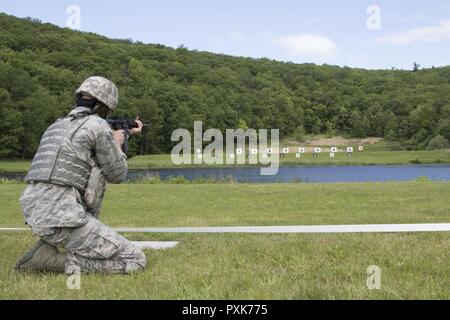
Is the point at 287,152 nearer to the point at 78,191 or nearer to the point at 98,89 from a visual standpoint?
the point at 98,89

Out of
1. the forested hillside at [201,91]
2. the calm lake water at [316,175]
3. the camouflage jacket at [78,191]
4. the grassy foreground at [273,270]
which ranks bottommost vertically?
the calm lake water at [316,175]

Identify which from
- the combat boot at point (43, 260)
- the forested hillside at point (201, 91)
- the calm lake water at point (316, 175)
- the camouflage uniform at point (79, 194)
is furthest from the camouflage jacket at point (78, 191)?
the forested hillside at point (201, 91)

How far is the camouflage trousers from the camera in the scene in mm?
4387

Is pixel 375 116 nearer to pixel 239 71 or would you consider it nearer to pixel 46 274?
pixel 239 71

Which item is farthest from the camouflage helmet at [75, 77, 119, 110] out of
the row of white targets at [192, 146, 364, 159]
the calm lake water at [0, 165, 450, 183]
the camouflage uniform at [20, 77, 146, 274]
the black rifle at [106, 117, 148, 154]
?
the row of white targets at [192, 146, 364, 159]

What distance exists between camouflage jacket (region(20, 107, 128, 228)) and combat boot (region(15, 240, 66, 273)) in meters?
0.32

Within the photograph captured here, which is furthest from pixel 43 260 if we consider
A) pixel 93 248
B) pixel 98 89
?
pixel 98 89

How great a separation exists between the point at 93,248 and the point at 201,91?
370ft

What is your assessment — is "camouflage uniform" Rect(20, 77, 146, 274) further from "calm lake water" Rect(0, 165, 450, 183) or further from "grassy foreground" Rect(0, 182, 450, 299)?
"calm lake water" Rect(0, 165, 450, 183)

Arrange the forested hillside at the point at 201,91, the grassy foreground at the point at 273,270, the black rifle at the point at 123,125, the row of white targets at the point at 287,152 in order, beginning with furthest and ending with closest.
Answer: the row of white targets at the point at 287,152, the forested hillside at the point at 201,91, the black rifle at the point at 123,125, the grassy foreground at the point at 273,270

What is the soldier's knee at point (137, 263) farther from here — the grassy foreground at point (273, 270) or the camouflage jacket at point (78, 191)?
the camouflage jacket at point (78, 191)

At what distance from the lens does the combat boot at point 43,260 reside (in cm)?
459
